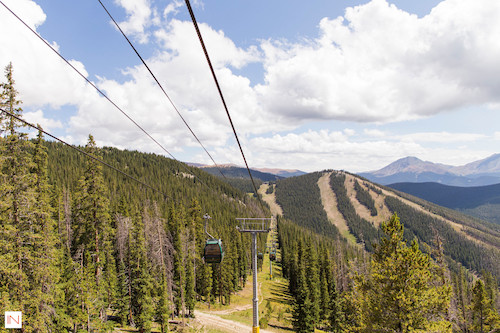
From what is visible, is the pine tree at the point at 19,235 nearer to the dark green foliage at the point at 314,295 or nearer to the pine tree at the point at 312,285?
the dark green foliage at the point at 314,295

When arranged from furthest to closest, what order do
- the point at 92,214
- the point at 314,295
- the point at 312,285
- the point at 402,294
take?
the point at 312,285 < the point at 314,295 < the point at 92,214 < the point at 402,294

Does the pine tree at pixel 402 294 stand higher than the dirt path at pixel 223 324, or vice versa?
the pine tree at pixel 402 294

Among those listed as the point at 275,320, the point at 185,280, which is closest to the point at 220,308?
the point at 275,320

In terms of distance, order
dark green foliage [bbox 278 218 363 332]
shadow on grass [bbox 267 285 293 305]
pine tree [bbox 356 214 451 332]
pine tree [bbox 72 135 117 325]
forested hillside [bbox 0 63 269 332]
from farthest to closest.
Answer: shadow on grass [bbox 267 285 293 305] < dark green foliage [bbox 278 218 363 332] < pine tree [bbox 72 135 117 325] < forested hillside [bbox 0 63 269 332] < pine tree [bbox 356 214 451 332]

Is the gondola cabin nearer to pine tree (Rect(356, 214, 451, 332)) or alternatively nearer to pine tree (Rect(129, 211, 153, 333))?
pine tree (Rect(356, 214, 451, 332))

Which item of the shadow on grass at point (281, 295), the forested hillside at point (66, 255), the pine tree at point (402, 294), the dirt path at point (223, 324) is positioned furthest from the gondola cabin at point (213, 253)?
the shadow on grass at point (281, 295)

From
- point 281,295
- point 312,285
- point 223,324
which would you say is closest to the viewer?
point 223,324

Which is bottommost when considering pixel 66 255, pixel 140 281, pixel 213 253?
pixel 140 281

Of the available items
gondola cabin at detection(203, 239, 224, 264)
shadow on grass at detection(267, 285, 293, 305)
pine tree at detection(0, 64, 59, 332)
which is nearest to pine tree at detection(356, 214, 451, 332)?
gondola cabin at detection(203, 239, 224, 264)

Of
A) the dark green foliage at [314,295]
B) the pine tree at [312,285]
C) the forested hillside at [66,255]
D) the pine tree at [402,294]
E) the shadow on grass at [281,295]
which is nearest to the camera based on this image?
the pine tree at [402,294]

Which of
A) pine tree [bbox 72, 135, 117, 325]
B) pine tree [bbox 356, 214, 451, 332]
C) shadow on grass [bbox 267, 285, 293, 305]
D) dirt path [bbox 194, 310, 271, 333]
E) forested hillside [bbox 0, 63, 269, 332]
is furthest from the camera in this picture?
shadow on grass [bbox 267, 285, 293, 305]

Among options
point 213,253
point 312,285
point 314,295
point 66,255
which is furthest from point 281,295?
point 213,253

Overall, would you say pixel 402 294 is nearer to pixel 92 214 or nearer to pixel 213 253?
pixel 213 253

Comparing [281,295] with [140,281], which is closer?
[140,281]
